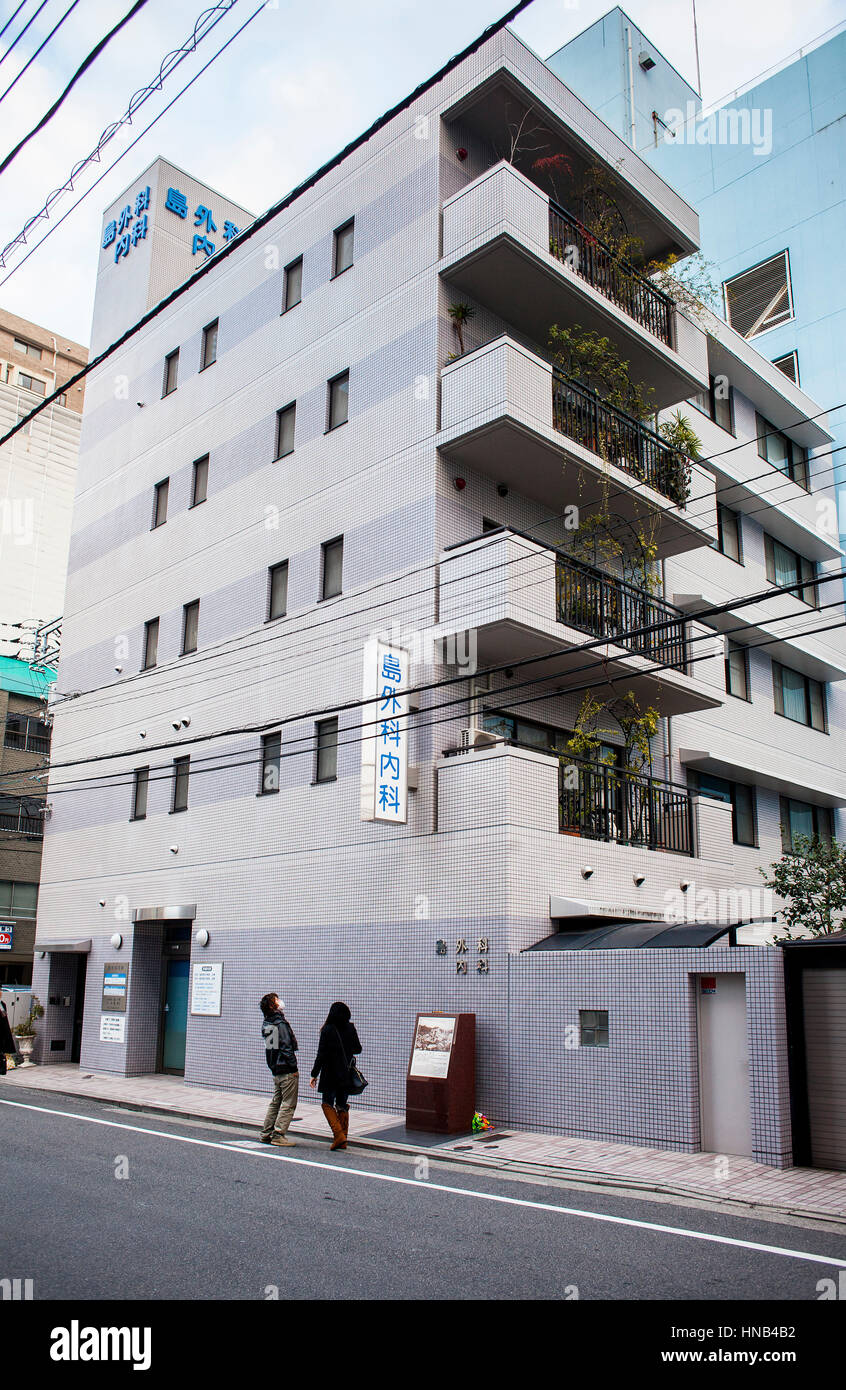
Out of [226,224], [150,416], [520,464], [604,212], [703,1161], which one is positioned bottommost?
[703,1161]

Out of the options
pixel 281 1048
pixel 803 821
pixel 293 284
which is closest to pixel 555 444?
pixel 293 284

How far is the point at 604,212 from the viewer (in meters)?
20.6

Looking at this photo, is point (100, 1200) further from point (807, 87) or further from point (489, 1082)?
point (807, 87)

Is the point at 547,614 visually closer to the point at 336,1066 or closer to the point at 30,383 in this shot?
the point at 336,1066

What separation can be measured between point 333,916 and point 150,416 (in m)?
13.6

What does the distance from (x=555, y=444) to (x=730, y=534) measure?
9.73 m

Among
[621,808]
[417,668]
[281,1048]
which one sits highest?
[417,668]

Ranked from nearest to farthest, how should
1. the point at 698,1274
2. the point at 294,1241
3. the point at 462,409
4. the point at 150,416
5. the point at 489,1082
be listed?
the point at 698,1274, the point at 294,1241, the point at 489,1082, the point at 462,409, the point at 150,416

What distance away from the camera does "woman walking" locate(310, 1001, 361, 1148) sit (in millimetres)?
12062

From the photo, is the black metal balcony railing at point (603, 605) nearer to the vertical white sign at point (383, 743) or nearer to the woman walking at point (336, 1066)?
the vertical white sign at point (383, 743)

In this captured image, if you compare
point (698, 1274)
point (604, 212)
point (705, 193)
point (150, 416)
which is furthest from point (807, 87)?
point (698, 1274)

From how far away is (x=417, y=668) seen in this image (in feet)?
54.8

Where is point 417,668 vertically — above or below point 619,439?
below
